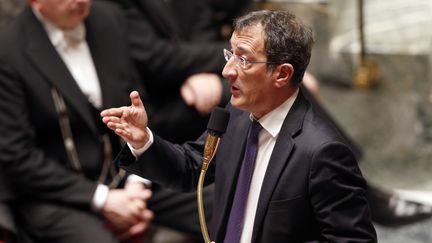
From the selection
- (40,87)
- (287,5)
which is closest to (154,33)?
(40,87)

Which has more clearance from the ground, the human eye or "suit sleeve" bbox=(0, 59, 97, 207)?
the human eye

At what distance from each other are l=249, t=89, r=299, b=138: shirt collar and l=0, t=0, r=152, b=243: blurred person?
1.06 meters

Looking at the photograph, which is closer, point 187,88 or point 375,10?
point 187,88

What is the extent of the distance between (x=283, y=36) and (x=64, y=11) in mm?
1247

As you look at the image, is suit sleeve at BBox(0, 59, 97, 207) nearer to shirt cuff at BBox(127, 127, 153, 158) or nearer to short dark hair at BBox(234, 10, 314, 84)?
shirt cuff at BBox(127, 127, 153, 158)

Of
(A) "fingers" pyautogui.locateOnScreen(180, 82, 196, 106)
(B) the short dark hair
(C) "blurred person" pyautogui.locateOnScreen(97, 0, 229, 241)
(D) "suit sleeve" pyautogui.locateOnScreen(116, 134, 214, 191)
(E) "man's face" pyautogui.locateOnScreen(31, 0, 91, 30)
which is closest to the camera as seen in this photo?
(B) the short dark hair

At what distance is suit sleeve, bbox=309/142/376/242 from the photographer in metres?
1.42

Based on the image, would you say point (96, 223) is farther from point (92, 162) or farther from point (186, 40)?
point (186, 40)

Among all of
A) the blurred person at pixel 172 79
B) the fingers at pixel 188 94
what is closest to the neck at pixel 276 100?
the blurred person at pixel 172 79

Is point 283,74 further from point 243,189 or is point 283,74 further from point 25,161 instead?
point 25,161

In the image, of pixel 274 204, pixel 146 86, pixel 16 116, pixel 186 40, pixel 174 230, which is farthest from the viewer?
pixel 186 40

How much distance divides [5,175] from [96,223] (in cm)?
35

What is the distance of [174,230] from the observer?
2.71 meters

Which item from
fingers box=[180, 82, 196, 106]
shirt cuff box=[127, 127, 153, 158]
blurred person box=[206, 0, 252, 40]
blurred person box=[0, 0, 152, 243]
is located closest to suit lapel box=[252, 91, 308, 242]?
shirt cuff box=[127, 127, 153, 158]
